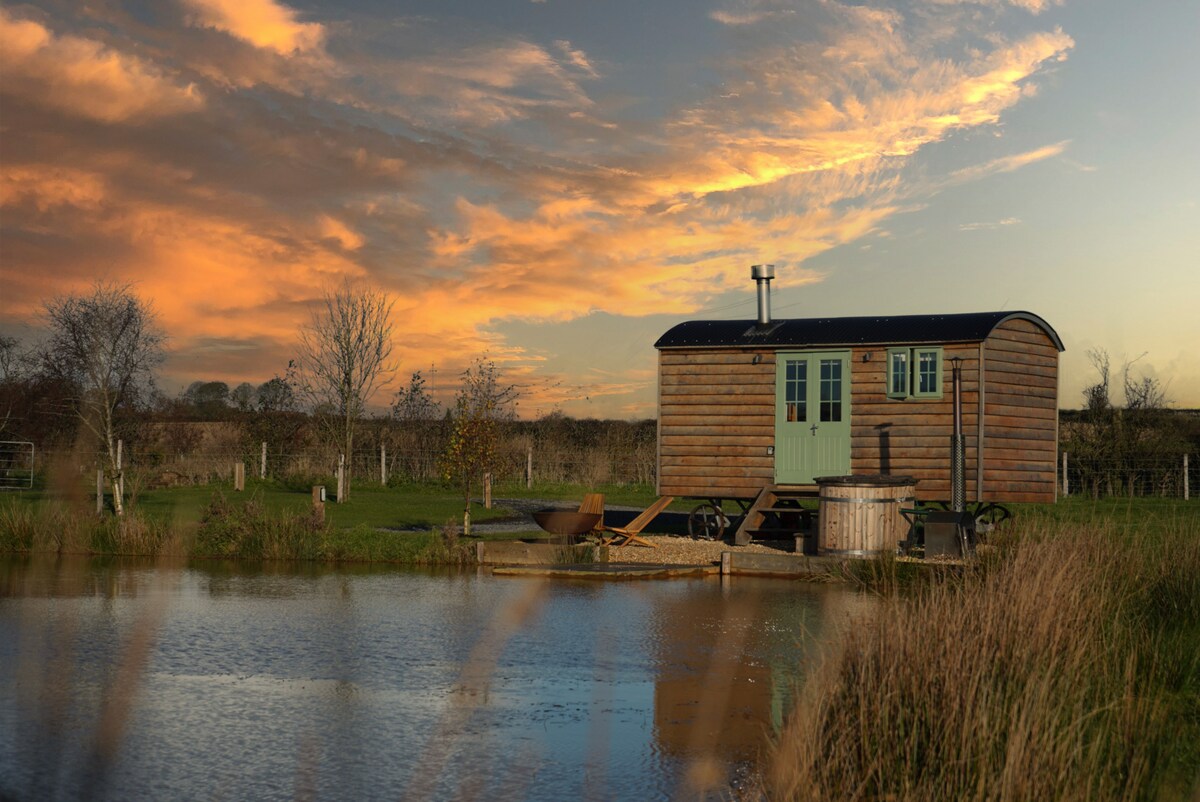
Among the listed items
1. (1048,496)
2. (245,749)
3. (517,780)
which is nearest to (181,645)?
(245,749)

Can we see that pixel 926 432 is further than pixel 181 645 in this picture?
Yes

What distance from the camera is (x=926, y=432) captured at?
23594 mm

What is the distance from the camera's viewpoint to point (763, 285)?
25938 mm

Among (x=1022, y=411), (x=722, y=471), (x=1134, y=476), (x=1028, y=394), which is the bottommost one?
(x=1134, y=476)

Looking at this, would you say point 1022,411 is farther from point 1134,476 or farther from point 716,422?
point 1134,476

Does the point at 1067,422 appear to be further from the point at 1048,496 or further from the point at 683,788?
the point at 683,788

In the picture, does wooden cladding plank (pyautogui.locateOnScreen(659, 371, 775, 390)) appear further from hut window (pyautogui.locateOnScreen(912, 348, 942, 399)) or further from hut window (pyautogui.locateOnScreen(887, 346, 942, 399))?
hut window (pyautogui.locateOnScreen(912, 348, 942, 399))

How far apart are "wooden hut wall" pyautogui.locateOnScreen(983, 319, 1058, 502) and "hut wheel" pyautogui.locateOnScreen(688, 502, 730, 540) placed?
532 centimetres

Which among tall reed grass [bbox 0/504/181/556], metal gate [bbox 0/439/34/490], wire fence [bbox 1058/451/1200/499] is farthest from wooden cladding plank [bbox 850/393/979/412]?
metal gate [bbox 0/439/34/490]

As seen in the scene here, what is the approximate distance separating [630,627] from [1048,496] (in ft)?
44.3

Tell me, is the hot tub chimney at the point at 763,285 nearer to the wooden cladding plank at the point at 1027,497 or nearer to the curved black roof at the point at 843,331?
the curved black roof at the point at 843,331

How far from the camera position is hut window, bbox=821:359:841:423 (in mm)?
24188

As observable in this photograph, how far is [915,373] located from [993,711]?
1737cm

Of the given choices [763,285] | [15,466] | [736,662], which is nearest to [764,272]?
[763,285]
